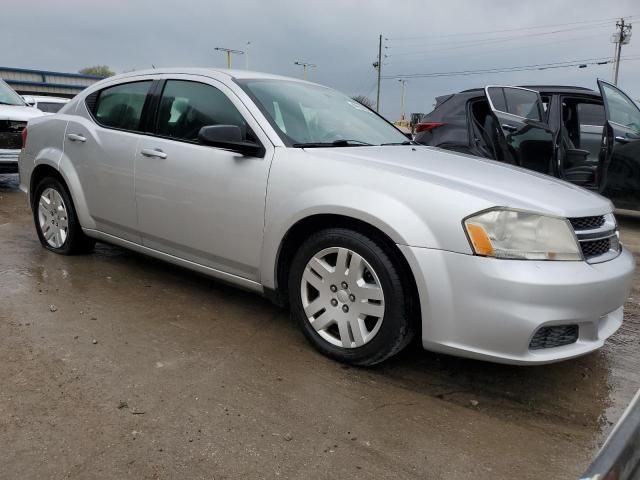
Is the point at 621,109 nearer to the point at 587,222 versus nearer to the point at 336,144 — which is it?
the point at 587,222

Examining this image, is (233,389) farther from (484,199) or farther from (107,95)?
(107,95)

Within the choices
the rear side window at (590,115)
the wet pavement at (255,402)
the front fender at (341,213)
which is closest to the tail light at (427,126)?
the rear side window at (590,115)

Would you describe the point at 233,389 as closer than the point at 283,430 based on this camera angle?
No

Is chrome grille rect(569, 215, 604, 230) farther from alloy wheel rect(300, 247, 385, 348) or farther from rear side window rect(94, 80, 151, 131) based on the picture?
rear side window rect(94, 80, 151, 131)

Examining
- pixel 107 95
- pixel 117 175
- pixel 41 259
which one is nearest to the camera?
pixel 117 175

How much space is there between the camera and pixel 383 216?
2.63 meters

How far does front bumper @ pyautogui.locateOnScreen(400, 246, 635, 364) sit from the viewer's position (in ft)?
7.81

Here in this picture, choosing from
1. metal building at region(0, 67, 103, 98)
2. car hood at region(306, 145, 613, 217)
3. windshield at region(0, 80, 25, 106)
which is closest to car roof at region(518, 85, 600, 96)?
car hood at region(306, 145, 613, 217)

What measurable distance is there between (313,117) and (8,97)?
747 centimetres

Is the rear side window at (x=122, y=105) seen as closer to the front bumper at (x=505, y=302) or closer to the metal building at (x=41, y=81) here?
the front bumper at (x=505, y=302)

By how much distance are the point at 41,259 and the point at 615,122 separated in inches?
243

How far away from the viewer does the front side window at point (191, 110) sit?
11.3 ft

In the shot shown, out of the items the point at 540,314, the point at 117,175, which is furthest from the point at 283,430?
the point at 117,175

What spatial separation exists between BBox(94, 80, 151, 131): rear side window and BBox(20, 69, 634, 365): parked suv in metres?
0.01
